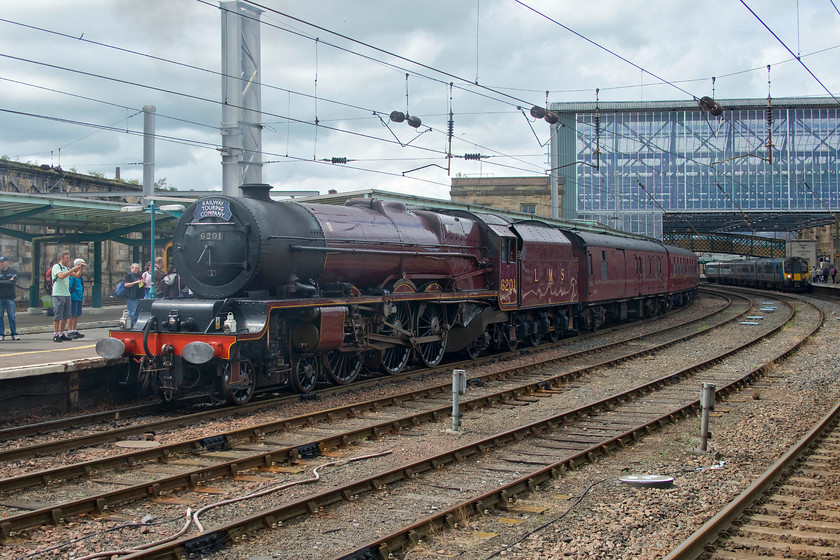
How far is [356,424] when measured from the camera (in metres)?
10.1

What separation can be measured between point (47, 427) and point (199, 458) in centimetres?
270

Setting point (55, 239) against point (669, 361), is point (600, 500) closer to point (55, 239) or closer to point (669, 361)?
point (669, 361)

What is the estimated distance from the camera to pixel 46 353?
1242cm

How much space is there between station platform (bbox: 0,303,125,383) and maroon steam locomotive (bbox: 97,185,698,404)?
2.06 feet

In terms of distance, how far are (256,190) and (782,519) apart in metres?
8.67

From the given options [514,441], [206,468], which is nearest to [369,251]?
[514,441]

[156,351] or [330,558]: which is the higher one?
[156,351]

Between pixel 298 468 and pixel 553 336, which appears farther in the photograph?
pixel 553 336

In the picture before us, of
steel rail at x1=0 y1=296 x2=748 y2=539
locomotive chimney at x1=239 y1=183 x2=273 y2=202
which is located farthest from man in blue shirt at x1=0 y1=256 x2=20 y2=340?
steel rail at x1=0 y1=296 x2=748 y2=539

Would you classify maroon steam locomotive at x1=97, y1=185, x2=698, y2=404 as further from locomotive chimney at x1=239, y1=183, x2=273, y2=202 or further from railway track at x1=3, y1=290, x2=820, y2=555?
railway track at x1=3, y1=290, x2=820, y2=555

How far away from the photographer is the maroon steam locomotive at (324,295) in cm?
1073

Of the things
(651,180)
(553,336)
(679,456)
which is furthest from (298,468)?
(651,180)

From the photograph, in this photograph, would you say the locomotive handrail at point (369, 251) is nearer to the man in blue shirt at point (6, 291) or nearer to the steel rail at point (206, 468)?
the steel rail at point (206, 468)

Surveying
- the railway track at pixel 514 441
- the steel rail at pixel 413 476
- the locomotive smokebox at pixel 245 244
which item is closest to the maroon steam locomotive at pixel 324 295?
the locomotive smokebox at pixel 245 244
